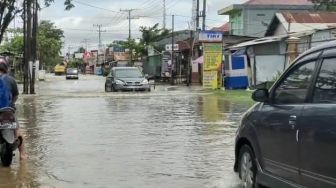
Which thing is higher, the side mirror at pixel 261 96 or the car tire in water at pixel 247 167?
the side mirror at pixel 261 96

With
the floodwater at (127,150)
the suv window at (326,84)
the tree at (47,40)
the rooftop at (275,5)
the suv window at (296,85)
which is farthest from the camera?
the tree at (47,40)

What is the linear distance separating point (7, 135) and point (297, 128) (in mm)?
4897

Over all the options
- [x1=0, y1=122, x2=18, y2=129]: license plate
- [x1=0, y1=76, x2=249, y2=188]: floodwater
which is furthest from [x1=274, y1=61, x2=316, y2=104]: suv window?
[x1=0, y1=122, x2=18, y2=129]: license plate

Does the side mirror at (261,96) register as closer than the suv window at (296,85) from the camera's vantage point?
No

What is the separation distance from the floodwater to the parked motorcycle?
215mm

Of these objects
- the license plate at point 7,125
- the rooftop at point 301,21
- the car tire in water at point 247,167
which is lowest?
the car tire in water at point 247,167

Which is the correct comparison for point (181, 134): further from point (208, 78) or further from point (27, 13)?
point (208, 78)

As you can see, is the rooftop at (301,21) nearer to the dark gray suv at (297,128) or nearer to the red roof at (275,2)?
the red roof at (275,2)

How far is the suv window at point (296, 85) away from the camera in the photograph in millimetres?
6062

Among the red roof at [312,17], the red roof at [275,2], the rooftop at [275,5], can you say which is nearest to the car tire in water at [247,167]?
the red roof at [312,17]

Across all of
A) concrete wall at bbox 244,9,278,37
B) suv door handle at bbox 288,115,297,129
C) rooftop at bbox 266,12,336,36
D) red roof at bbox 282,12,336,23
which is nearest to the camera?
suv door handle at bbox 288,115,297,129

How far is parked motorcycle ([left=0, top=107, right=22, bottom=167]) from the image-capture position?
29.9ft

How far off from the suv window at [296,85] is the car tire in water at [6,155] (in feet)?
14.8

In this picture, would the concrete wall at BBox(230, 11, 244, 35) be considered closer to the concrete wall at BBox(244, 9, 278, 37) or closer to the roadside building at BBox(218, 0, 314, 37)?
the roadside building at BBox(218, 0, 314, 37)
